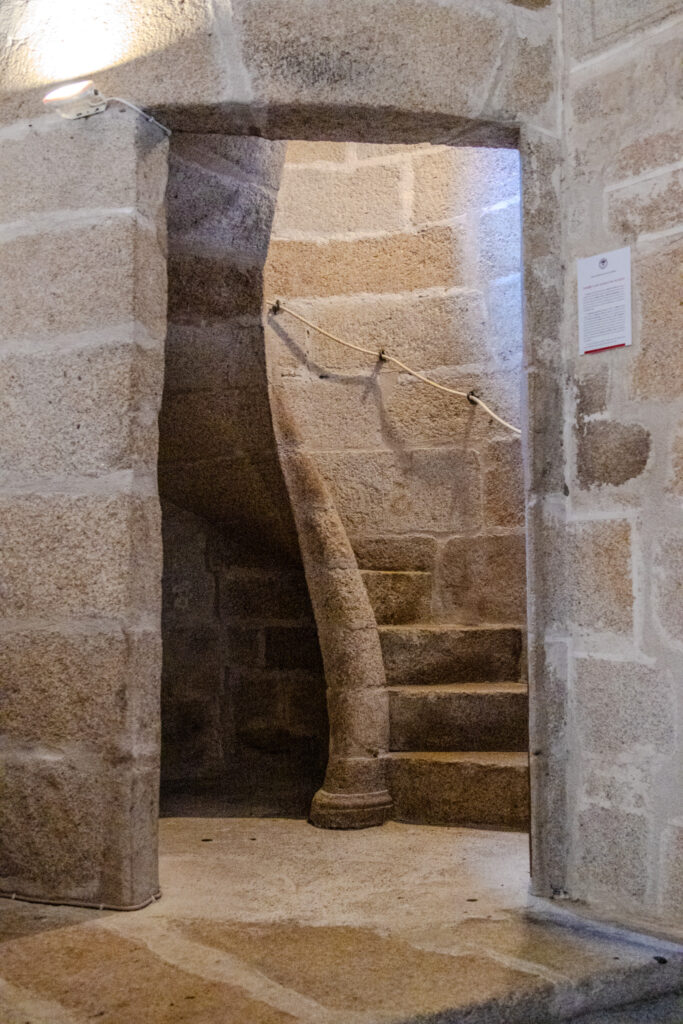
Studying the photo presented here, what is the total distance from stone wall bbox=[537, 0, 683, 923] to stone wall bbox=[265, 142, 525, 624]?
1.16m

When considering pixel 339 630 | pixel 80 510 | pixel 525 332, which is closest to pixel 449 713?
pixel 339 630

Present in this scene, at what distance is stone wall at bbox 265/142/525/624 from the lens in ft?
11.2

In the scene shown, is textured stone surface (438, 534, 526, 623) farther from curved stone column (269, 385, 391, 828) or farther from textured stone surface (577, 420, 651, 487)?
textured stone surface (577, 420, 651, 487)

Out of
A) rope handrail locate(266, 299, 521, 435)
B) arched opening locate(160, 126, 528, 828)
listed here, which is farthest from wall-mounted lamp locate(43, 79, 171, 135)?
rope handrail locate(266, 299, 521, 435)

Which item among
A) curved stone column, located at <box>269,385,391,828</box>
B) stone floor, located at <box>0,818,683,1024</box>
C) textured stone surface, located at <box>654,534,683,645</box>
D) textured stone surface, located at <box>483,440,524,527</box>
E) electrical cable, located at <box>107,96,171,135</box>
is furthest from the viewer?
textured stone surface, located at <box>483,440,524,527</box>

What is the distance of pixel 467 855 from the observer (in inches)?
103

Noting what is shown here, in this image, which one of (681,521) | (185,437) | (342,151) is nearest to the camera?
(681,521)

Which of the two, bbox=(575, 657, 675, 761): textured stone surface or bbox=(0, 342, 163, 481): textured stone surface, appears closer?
bbox=(575, 657, 675, 761): textured stone surface

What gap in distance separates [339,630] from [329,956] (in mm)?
1395

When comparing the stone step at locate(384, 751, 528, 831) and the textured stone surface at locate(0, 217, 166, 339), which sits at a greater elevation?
the textured stone surface at locate(0, 217, 166, 339)

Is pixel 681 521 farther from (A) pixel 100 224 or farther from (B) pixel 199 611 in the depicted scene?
(B) pixel 199 611

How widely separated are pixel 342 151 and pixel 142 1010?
115 inches

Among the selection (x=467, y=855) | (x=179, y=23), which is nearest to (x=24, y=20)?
(x=179, y=23)

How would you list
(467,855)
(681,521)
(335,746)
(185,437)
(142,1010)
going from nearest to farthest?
(142,1010) → (681,521) → (467,855) → (335,746) → (185,437)
